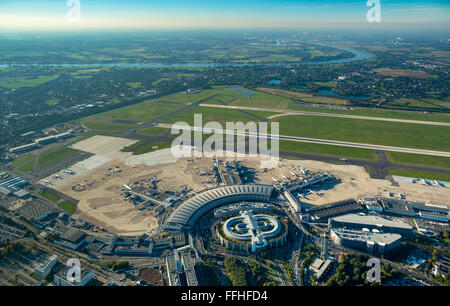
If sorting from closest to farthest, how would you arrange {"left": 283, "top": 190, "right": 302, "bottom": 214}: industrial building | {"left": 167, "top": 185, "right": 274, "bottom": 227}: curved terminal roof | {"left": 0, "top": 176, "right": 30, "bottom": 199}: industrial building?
{"left": 167, "top": 185, "right": 274, "bottom": 227}: curved terminal roof < {"left": 283, "top": 190, "right": 302, "bottom": 214}: industrial building < {"left": 0, "top": 176, "right": 30, "bottom": 199}: industrial building

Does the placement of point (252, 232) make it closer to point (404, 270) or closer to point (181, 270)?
point (181, 270)

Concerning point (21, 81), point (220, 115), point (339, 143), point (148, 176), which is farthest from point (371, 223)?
point (21, 81)

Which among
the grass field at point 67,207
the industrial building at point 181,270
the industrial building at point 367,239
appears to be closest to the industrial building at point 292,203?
the industrial building at point 367,239

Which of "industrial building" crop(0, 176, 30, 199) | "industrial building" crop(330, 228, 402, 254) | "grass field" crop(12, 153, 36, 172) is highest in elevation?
"grass field" crop(12, 153, 36, 172)

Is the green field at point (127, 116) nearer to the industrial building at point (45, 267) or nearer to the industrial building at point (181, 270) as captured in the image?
the industrial building at point (45, 267)

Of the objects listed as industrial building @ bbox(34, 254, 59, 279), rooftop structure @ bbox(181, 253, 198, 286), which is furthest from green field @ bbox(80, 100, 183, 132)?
rooftop structure @ bbox(181, 253, 198, 286)

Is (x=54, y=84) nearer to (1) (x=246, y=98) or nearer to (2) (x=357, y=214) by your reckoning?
(1) (x=246, y=98)

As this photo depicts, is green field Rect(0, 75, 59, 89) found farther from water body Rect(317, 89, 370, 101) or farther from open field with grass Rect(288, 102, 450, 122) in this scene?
water body Rect(317, 89, 370, 101)
